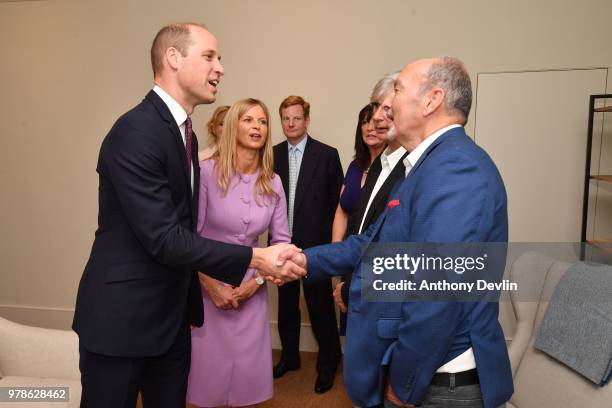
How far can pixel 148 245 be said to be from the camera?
1418mm

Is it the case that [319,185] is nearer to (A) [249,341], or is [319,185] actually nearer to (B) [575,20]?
(A) [249,341]

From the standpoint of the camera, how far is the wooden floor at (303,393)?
2.85 meters

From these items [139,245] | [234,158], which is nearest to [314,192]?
[234,158]

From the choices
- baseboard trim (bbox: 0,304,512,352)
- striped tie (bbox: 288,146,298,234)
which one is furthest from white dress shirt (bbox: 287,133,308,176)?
baseboard trim (bbox: 0,304,512,352)

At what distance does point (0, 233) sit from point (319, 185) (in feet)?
10.7

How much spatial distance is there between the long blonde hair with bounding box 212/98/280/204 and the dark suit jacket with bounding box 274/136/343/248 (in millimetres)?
→ 934

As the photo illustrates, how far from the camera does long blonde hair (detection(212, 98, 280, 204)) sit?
220cm

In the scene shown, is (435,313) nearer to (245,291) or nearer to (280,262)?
(280,262)

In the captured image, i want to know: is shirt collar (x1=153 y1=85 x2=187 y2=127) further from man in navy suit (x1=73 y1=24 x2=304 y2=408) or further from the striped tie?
the striped tie

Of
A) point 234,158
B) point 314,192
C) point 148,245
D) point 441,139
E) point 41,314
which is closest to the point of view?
point 441,139

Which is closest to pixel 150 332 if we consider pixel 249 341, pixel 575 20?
pixel 249 341

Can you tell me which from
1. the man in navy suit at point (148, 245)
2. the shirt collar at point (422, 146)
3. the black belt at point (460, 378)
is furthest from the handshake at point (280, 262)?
the black belt at point (460, 378)

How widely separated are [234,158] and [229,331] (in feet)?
2.77

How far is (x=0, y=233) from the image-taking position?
14.3 feet
